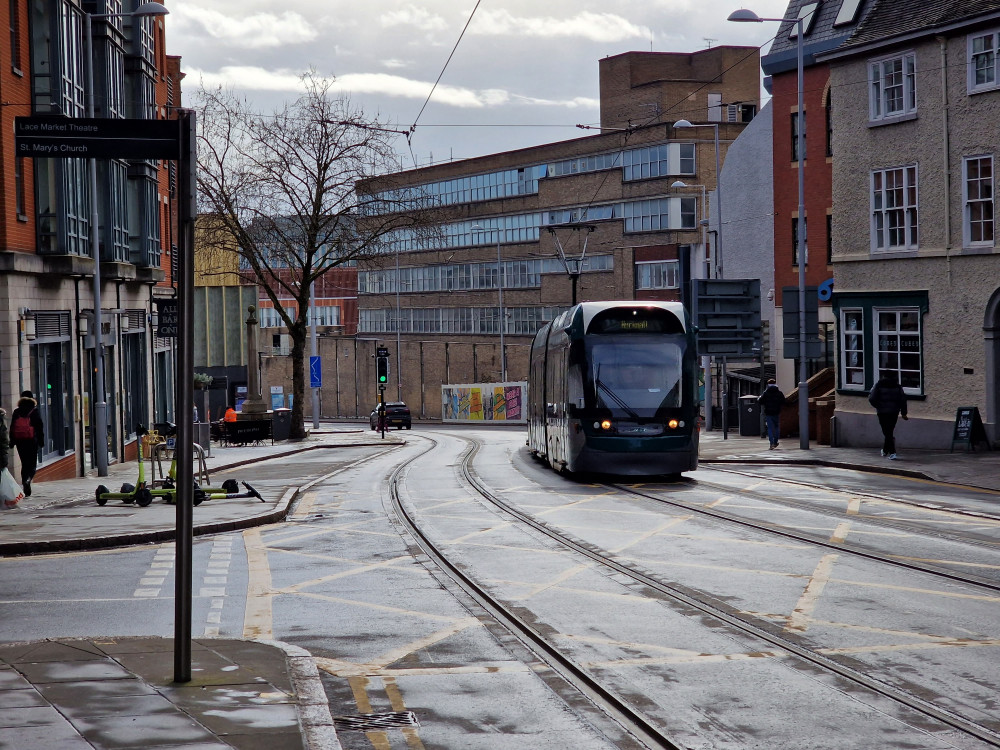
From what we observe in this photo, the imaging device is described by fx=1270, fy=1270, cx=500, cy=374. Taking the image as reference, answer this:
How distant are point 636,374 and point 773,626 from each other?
489 inches

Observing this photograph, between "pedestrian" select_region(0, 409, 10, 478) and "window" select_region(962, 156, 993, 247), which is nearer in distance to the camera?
"pedestrian" select_region(0, 409, 10, 478)

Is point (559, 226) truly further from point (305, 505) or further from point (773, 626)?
point (773, 626)

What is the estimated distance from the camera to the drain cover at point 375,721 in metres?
7.14

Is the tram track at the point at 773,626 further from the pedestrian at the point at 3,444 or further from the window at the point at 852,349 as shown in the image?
the window at the point at 852,349

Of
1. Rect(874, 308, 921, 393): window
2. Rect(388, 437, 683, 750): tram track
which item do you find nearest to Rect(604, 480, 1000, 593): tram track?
Rect(388, 437, 683, 750): tram track

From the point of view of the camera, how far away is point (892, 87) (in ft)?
97.0

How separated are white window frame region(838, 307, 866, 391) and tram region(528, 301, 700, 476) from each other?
10.2 meters

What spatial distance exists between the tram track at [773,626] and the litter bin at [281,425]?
34.4m

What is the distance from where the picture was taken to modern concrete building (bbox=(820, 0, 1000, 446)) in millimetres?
26906

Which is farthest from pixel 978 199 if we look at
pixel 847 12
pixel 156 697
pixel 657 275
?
pixel 657 275

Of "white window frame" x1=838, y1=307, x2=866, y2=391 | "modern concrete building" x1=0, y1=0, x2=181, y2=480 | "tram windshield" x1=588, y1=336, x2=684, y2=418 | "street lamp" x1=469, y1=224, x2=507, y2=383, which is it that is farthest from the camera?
"street lamp" x1=469, y1=224, x2=507, y2=383

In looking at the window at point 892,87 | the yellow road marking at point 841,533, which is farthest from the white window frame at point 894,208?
the yellow road marking at point 841,533

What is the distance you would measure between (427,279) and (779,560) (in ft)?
277

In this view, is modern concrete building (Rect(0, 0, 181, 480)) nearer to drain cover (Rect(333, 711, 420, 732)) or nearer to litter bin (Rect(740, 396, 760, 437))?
drain cover (Rect(333, 711, 420, 732))
